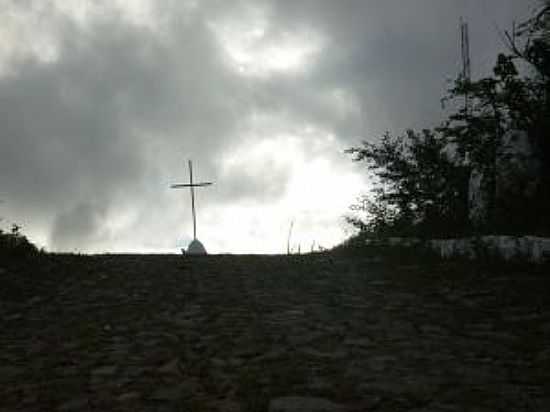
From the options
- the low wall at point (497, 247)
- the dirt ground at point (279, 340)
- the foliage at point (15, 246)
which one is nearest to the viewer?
the dirt ground at point (279, 340)

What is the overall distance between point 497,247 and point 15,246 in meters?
8.27

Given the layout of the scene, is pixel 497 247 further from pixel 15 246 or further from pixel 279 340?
pixel 15 246

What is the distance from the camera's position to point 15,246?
14.1 metres

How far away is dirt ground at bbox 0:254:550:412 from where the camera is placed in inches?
199

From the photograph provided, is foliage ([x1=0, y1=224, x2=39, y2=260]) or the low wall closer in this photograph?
the low wall

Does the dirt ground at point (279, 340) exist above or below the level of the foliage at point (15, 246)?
below

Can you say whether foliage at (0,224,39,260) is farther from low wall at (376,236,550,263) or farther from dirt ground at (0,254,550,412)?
low wall at (376,236,550,263)

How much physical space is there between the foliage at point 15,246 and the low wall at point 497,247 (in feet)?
22.2

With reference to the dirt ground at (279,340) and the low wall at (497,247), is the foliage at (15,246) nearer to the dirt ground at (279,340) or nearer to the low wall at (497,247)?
the dirt ground at (279,340)

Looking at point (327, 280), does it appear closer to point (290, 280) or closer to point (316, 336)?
point (290, 280)

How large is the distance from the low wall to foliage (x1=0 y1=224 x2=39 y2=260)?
6.78 metres

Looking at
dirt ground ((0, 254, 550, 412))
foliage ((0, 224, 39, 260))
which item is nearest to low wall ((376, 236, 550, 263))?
dirt ground ((0, 254, 550, 412))

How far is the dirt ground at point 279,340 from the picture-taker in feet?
16.5

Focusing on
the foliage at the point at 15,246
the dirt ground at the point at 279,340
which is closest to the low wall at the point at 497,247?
the dirt ground at the point at 279,340
